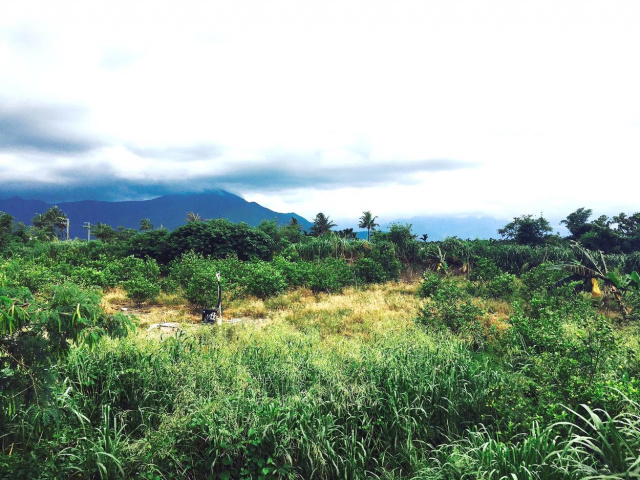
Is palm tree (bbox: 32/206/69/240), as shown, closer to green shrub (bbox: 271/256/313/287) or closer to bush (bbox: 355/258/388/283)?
green shrub (bbox: 271/256/313/287)

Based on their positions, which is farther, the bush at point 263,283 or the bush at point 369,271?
the bush at point 369,271

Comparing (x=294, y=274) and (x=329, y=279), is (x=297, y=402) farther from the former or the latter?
(x=294, y=274)

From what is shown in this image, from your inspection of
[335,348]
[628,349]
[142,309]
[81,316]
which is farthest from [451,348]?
[142,309]

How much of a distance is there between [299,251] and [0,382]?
20.3 m

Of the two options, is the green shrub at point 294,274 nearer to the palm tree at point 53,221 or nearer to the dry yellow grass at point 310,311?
the dry yellow grass at point 310,311

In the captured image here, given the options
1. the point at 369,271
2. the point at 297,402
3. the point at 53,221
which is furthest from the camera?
the point at 53,221

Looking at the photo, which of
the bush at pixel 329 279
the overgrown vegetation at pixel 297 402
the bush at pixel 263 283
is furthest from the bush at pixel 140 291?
the bush at pixel 329 279

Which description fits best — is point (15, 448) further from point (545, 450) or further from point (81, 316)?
point (545, 450)

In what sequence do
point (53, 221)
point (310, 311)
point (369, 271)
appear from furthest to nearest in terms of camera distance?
point (53, 221), point (369, 271), point (310, 311)

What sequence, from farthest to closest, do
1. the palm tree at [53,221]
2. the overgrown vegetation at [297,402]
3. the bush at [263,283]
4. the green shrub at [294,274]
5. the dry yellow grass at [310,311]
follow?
the palm tree at [53,221]
the green shrub at [294,274]
the bush at [263,283]
the dry yellow grass at [310,311]
the overgrown vegetation at [297,402]

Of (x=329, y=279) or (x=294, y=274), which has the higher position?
(x=294, y=274)

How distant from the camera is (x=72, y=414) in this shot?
4113 mm

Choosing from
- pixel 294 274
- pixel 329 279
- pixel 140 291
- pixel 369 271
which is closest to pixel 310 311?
pixel 329 279

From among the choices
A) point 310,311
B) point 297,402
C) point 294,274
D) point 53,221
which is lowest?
point 310,311
